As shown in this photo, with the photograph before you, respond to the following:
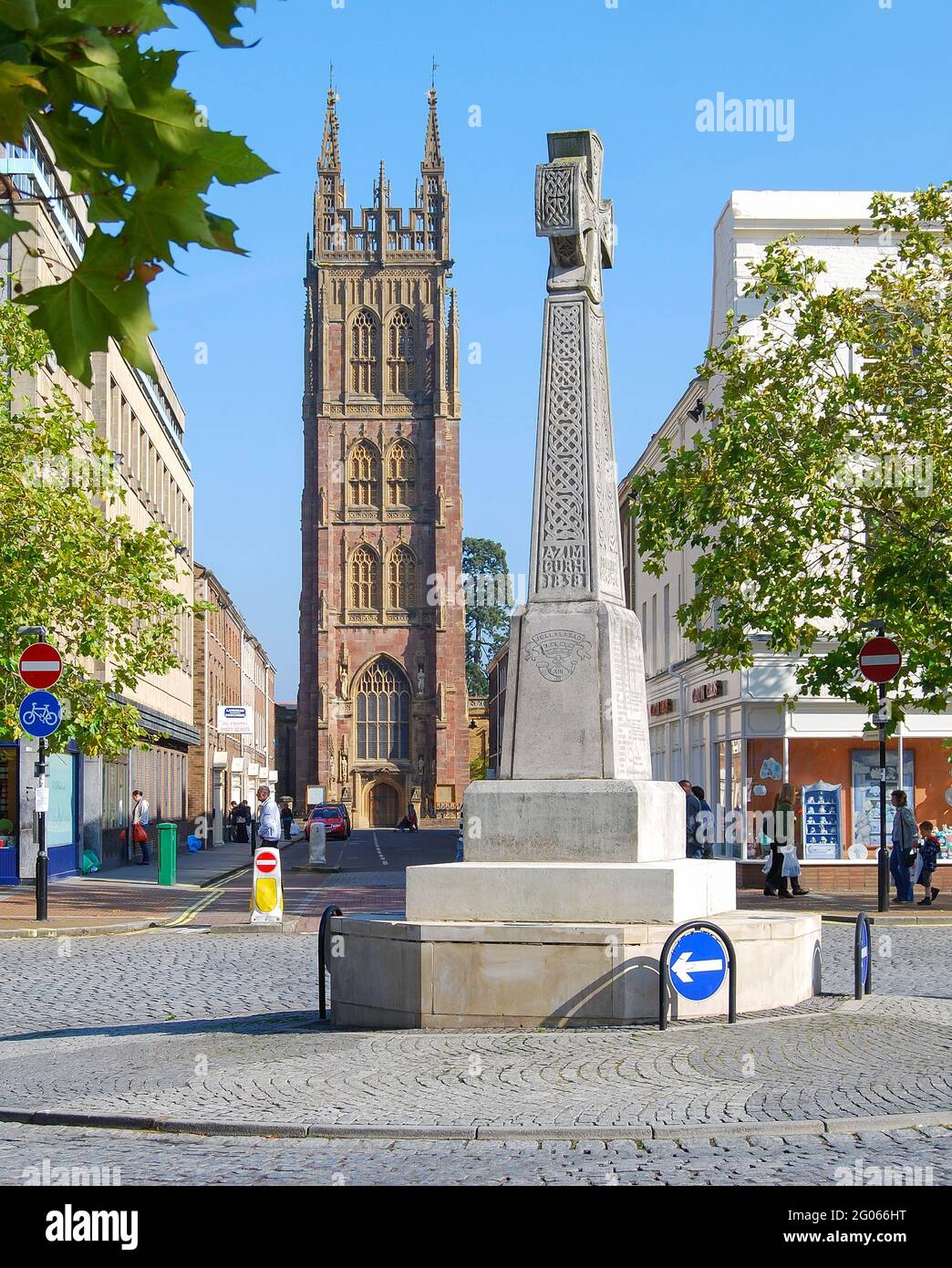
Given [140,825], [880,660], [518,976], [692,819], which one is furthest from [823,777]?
[518,976]

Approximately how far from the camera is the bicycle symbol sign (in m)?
22.4

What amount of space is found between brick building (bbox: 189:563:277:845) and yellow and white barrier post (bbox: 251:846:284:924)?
18086 mm

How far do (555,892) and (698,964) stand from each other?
1.07 meters

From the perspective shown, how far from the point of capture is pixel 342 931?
11.8 m

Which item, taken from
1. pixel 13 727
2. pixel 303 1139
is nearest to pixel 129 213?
pixel 303 1139

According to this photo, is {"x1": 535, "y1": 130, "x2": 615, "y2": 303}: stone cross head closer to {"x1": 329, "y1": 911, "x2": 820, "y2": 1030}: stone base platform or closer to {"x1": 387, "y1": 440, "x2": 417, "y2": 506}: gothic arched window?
{"x1": 329, "y1": 911, "x2": 820, "y2": 1030}: stone base platform

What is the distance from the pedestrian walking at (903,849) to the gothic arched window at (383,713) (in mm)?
86036

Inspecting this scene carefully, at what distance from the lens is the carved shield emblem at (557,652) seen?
12.6 m

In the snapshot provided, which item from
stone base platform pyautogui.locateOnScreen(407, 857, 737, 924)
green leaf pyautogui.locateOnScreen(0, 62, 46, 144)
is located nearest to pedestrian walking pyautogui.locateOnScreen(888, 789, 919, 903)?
stone base platform pyautogui.locateOnScreen(407, 857, 737, 924)

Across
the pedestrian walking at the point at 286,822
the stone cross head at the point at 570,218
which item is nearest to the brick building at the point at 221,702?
the pedestrian walking at the point at 286,822

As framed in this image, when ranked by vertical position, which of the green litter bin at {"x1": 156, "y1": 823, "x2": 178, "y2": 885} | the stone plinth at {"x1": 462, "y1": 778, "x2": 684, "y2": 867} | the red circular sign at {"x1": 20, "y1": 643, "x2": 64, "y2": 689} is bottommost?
the green litter bin at {"x1": 156, "y1": 823, "x2": 178, "y2": 885}

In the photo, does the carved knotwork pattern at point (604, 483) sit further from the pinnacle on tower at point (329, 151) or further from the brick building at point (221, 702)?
the pinnacle on tower at point (329, 151)

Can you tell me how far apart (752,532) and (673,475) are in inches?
64.7

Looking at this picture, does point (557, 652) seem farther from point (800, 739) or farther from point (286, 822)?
point (286, 822)
